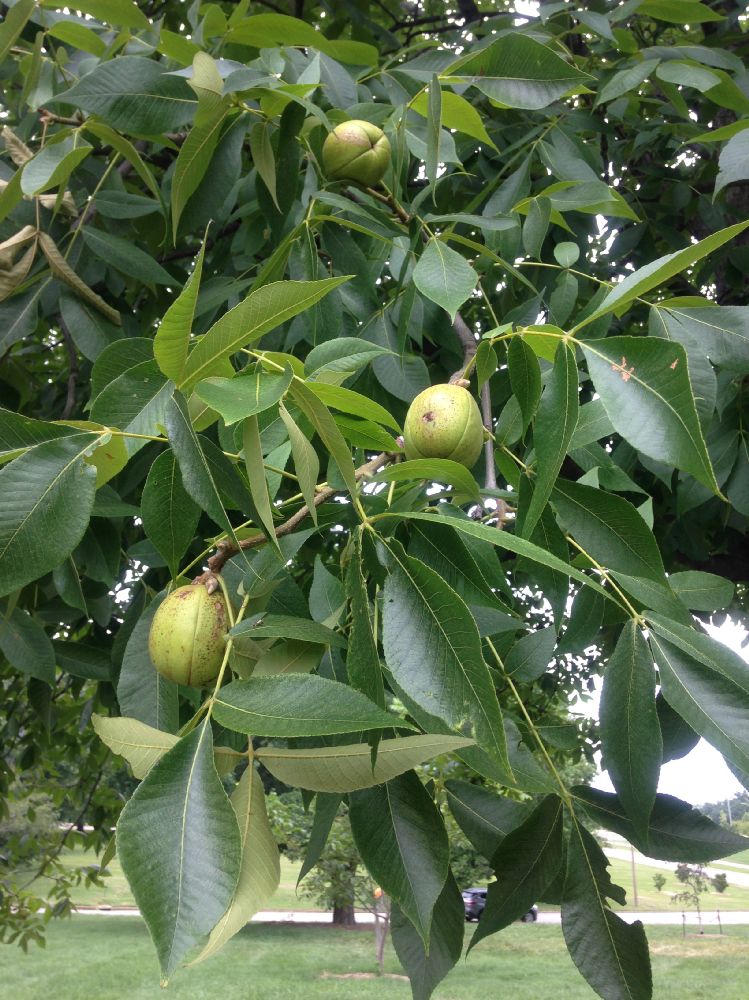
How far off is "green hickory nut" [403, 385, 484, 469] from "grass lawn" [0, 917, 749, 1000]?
40.3ft

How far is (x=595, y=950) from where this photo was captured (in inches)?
46.6

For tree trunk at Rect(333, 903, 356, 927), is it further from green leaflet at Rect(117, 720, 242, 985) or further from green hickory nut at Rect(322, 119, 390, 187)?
green leaflet at Rect(117, 720, 242, 985)

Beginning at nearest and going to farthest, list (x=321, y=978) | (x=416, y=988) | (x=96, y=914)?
1. (x=416, y=988)
2. (x=321, y=978)
3. (x=96, y=914)

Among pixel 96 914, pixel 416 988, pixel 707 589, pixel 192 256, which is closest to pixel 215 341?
pixel 416 988

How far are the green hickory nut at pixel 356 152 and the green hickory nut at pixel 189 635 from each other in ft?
2.89

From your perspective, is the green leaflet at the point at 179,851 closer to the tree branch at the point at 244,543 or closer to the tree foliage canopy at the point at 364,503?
the tree foliage canopy at the point at 364,503

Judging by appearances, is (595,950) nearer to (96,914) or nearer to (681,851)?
(681,851)

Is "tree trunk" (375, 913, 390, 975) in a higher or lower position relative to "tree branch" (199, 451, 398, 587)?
lower

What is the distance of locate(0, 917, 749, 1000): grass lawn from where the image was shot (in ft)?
40.5

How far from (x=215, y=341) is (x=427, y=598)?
0.34 metres

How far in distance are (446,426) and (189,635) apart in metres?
0.44

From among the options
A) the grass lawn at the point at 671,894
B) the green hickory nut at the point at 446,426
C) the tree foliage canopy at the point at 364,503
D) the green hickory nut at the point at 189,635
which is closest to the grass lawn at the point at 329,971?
the grass lawn at the point at 671,894

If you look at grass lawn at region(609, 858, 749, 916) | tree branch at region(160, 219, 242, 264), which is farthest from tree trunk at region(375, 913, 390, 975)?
tree branch at region(160, 219, 242, 264)

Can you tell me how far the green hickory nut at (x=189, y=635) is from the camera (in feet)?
3.36
